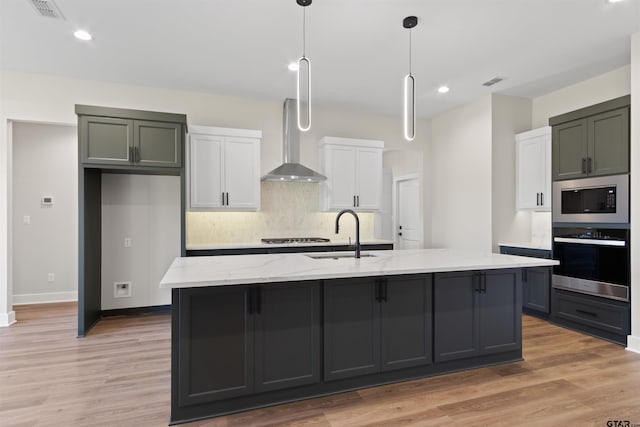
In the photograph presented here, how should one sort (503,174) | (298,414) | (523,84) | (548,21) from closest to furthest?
1. (298,414)
2. (548,21)
3. (523,84)
4. (503,174)

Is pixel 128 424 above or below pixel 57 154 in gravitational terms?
below

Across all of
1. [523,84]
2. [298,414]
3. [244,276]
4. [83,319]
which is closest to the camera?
[244,276]

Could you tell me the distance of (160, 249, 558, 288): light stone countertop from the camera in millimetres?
2080

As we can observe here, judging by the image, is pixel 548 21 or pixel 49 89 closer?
pixel 548 21

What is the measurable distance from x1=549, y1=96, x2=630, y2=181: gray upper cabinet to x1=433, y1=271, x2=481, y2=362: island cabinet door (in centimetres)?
214

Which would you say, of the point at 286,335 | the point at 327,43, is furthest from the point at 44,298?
the point at 327,43

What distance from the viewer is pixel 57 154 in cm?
530

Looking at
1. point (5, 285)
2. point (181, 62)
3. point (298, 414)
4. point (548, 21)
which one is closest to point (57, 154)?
point (5, 285)

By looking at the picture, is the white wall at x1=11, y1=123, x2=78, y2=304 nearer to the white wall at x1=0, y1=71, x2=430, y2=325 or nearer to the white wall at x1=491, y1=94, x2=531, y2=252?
the white wall at x1=0, y1=71, x2=430, y2=325

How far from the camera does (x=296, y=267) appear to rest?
2.47 metres

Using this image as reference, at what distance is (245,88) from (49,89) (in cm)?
234

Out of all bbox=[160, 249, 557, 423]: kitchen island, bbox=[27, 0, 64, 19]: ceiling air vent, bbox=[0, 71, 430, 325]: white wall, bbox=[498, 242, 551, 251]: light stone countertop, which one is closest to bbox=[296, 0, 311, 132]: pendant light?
bbox=[0, 71, 430, 325]: white wall

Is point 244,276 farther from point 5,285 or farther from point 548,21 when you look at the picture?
point 5,285

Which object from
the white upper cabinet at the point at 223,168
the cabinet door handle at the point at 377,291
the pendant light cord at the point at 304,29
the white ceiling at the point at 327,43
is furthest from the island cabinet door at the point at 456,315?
the white upper cabinet at the point at 223,168
